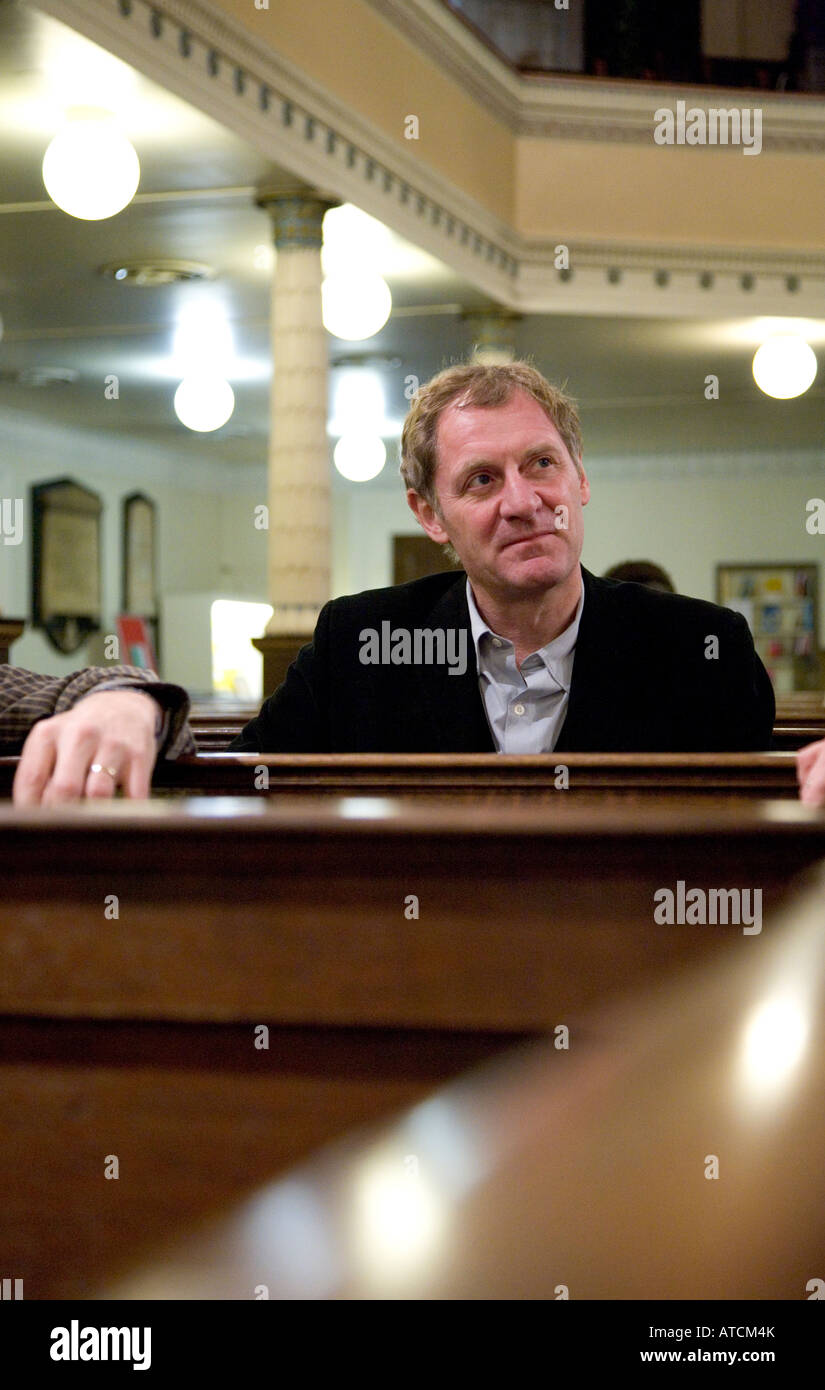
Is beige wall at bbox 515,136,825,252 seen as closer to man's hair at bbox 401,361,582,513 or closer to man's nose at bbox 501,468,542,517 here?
man's hair at bbox 401,361,582,513

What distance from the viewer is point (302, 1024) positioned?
1258 mm

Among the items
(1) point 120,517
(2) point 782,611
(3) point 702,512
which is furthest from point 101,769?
(3) point 702,512

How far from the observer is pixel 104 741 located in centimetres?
163

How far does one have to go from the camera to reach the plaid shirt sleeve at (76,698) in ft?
6.00

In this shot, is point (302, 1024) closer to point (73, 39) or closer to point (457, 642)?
point (457, 642)

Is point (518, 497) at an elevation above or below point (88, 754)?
above

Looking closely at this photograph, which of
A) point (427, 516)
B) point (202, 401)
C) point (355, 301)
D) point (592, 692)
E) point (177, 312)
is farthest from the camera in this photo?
point (177, 312)

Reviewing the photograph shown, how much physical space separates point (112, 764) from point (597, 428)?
1433 cm

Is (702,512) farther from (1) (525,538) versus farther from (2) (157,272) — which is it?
(1) (525,538)

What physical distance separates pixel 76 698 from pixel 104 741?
33cm

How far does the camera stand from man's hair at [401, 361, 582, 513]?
9.74 ft

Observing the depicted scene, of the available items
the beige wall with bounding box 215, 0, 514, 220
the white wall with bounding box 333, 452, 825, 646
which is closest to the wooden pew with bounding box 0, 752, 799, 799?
the beige wall with bounding box 215, 0, 514, 220

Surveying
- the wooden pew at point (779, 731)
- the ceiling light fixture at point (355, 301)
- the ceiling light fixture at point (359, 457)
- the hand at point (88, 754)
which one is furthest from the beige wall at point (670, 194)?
the hand at point (88, 754)
